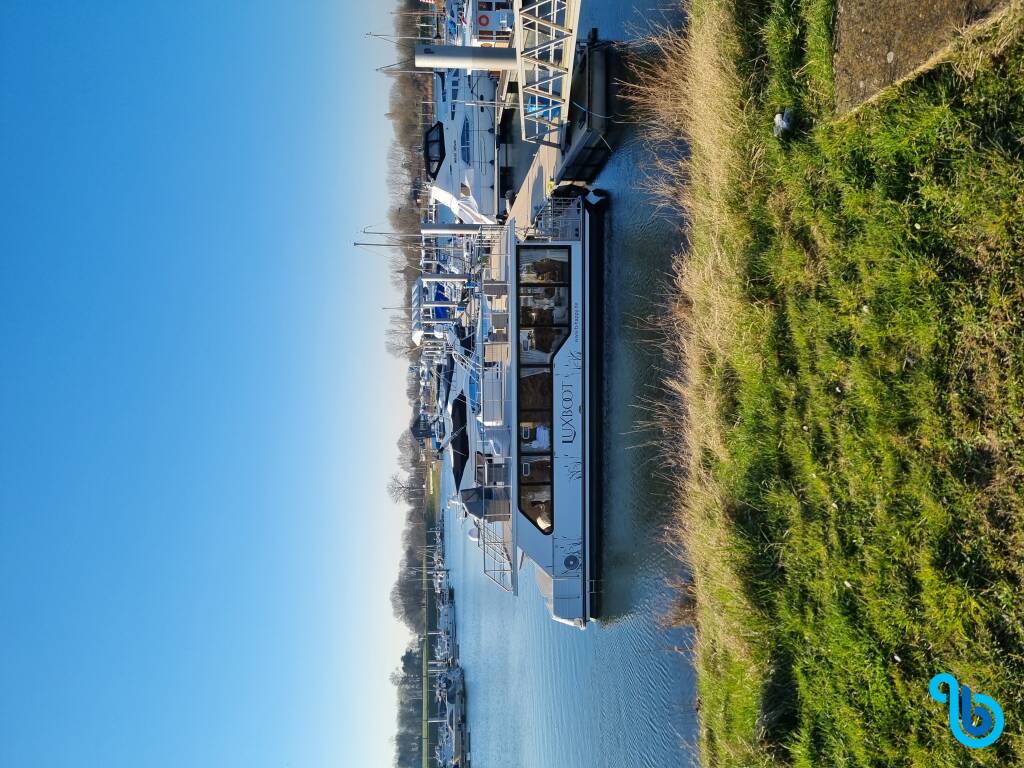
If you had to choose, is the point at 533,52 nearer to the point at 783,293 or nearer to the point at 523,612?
the point at 783,293

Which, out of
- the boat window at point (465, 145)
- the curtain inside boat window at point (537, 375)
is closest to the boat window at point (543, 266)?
the curtain inside boat window at point (537, 375)

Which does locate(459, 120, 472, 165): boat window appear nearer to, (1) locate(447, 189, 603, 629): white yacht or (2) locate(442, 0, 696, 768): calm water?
(2) locate(442, 0, 696, 768): calm water

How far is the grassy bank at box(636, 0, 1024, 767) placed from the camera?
12.9 ft

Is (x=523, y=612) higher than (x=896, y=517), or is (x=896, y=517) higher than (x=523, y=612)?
(x=896, y=517)

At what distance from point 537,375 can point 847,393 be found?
248 inches

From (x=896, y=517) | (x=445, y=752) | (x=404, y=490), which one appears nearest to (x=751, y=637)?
(x=896, y=517)

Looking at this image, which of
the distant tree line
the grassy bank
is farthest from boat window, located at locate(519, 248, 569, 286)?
the distant tree line

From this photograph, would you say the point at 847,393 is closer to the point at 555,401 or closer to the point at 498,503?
the point at 555,401

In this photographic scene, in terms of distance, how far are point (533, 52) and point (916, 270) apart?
24.1ft

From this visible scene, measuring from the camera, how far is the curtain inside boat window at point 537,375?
35.7 ft

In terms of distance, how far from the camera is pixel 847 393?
5.03m

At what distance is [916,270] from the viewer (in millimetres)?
4387

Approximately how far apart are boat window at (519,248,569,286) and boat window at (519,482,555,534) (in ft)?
11.7

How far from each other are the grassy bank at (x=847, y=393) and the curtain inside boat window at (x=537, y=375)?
3.62m
